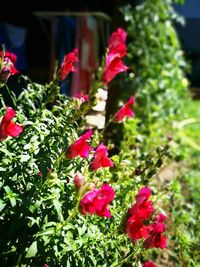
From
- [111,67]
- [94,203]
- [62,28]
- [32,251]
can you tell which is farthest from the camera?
[62,28]

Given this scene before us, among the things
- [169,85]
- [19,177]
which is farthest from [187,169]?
[19,177]

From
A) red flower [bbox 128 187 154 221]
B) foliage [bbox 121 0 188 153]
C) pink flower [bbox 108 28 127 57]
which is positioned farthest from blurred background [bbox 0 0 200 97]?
red flower [bbox 128 187 154 221]

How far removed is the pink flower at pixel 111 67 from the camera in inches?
74.3

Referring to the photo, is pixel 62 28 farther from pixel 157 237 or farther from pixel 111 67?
pixel 157 237

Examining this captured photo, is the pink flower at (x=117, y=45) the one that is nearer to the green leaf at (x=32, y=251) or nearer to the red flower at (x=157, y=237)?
the red flower at (x=157, y=237)

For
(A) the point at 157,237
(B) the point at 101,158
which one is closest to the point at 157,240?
(A) the point at 157,237

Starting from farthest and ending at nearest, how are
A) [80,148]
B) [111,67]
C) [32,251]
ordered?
1. [111,67]
2. [80,148]
3. [32,251]

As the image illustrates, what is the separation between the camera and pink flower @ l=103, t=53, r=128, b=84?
6.19 feet

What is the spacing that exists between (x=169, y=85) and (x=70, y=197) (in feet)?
15.2

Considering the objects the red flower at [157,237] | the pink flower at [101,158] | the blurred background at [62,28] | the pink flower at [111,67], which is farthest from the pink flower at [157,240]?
the blurred background at [62,28]

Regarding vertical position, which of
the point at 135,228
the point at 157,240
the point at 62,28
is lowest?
the point at 62,28

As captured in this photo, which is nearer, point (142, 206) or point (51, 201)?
point (142, 206)

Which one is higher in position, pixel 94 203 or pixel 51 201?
pixel 94 203

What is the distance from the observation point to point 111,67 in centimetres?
191
